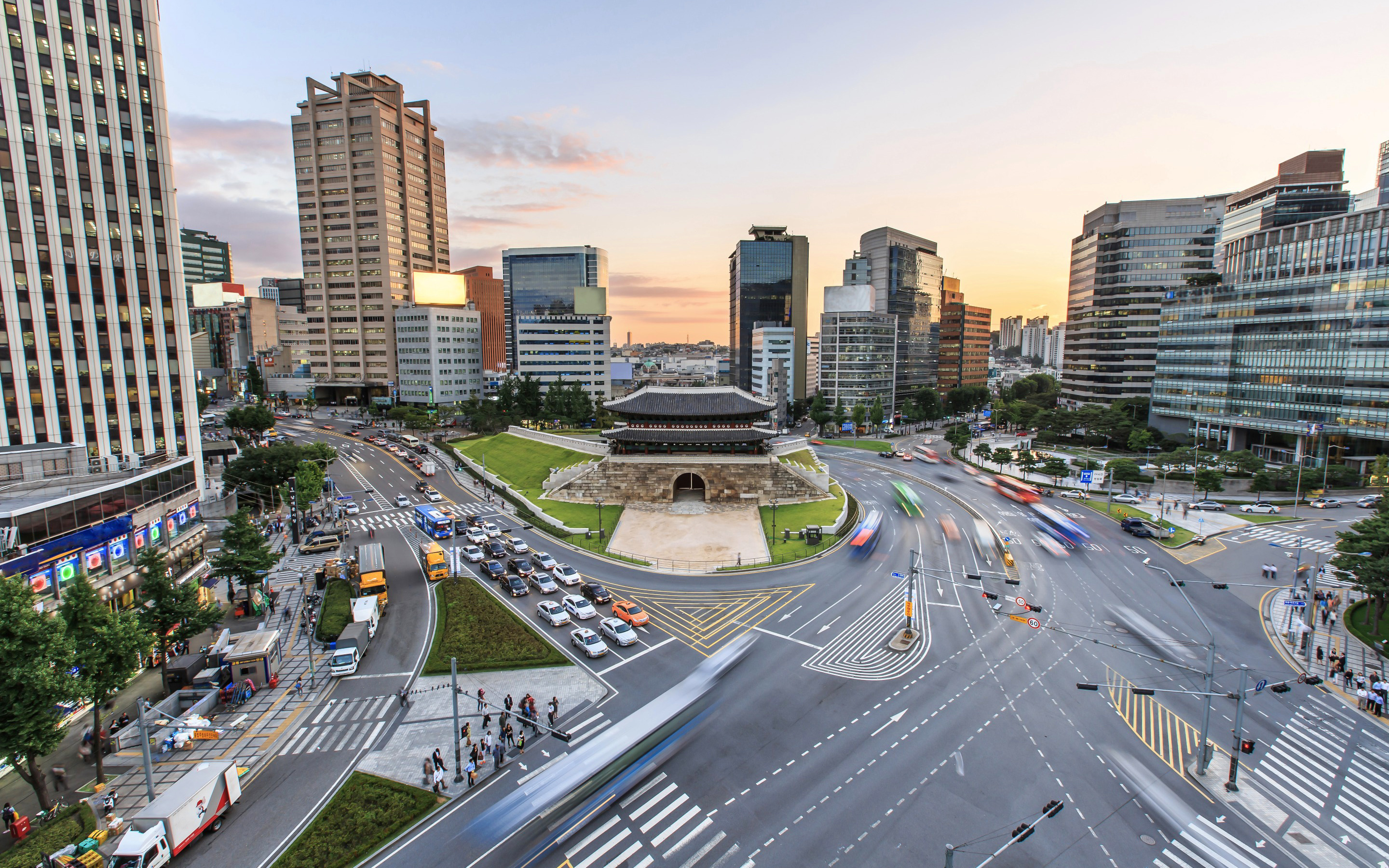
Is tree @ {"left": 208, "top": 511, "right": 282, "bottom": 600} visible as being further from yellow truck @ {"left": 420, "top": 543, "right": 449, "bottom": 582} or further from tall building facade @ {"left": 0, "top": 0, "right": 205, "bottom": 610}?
yellow truck @ {"left": 420, "top": 543, "right": 449, "bottom": 582}

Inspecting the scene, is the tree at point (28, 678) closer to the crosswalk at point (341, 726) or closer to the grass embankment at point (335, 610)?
the crosswalk at point (341, 726)

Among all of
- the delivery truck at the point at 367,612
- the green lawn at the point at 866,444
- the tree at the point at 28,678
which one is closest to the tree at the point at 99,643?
the tree at the point at 28,678

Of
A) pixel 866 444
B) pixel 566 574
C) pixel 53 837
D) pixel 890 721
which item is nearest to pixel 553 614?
pixel 566 574

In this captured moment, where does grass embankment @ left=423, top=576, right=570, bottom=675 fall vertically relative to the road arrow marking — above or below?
above

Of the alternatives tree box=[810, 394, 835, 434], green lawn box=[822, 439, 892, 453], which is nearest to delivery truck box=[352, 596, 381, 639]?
green lawn box=[822, 439, 892, 453]

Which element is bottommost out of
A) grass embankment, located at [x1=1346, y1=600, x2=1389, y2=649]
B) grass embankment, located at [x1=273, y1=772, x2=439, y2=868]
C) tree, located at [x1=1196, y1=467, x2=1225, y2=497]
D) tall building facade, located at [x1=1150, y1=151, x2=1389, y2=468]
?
grass embankment, located at [x1=273, y1=772, x2=439, y2=868]
